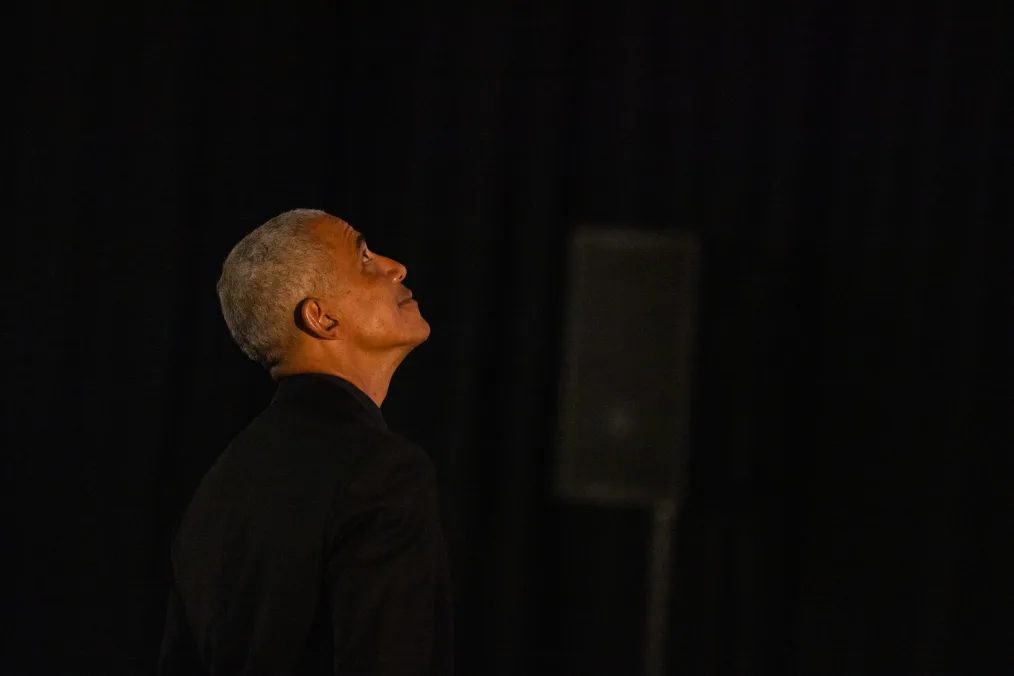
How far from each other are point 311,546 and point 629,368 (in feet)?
4.98

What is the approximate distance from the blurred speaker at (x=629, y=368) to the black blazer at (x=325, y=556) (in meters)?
1.26

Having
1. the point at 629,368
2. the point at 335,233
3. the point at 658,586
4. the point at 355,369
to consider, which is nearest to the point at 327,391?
the point at 355,369

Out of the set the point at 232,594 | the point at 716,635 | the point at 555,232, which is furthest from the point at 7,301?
the point at 716,635

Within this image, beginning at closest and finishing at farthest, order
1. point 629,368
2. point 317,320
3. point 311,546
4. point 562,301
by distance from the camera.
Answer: point 311,546
point 317,320
point 629,368
point 562,301

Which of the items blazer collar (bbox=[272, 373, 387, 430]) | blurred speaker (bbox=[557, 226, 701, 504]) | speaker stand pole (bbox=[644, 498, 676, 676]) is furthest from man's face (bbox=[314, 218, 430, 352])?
speaker stand pole (bbox=[644, 498, 676, 676])

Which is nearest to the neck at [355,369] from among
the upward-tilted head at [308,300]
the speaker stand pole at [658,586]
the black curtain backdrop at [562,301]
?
the upward-tilted head at [308,300]

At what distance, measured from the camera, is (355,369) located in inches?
59.2

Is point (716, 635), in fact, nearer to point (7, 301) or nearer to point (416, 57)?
point (416, 57)

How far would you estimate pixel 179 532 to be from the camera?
4.63 feet

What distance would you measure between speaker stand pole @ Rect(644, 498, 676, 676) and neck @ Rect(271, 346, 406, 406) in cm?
115

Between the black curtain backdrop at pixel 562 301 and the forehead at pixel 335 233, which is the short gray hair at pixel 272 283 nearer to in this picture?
the forehead at pixel 335 233

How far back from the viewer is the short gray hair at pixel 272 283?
1484 mm

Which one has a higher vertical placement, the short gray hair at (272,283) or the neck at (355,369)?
the short gray hair at (272,283)

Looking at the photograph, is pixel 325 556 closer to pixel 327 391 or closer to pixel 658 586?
pixel 327 391
